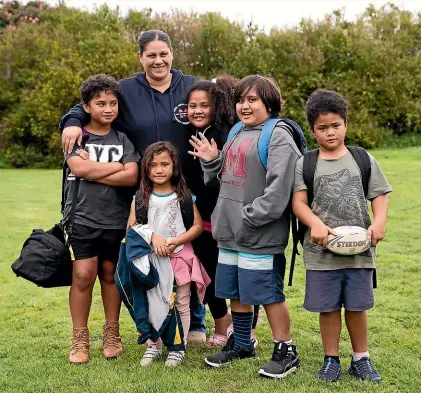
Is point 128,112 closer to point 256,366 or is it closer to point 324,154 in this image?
point 324,154

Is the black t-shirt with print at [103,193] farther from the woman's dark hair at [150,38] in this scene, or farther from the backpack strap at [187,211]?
the woman's dark hair at [150,38]

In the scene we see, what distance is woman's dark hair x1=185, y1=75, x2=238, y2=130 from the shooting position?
13.0 ft

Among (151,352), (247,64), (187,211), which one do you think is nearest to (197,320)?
(151,352)

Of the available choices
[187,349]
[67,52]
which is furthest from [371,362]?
[67,52]

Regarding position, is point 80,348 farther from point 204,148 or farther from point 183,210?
point 204,148

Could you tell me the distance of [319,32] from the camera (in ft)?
75.2

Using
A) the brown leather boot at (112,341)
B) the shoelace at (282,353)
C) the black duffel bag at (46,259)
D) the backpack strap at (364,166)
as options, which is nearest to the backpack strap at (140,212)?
the black duffel bag at (46,259)

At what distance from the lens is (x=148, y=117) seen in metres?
4.08

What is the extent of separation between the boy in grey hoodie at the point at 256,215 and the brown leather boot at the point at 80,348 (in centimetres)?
82

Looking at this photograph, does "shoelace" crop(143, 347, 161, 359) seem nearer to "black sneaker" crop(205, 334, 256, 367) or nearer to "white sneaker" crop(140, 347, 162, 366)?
"white sneaker" crop(140, 347, 162, 366)

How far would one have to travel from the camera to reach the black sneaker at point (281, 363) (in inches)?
140

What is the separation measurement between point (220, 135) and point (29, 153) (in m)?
19.5

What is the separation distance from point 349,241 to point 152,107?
1.59 meters

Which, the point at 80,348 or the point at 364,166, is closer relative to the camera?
the point at 364,166
